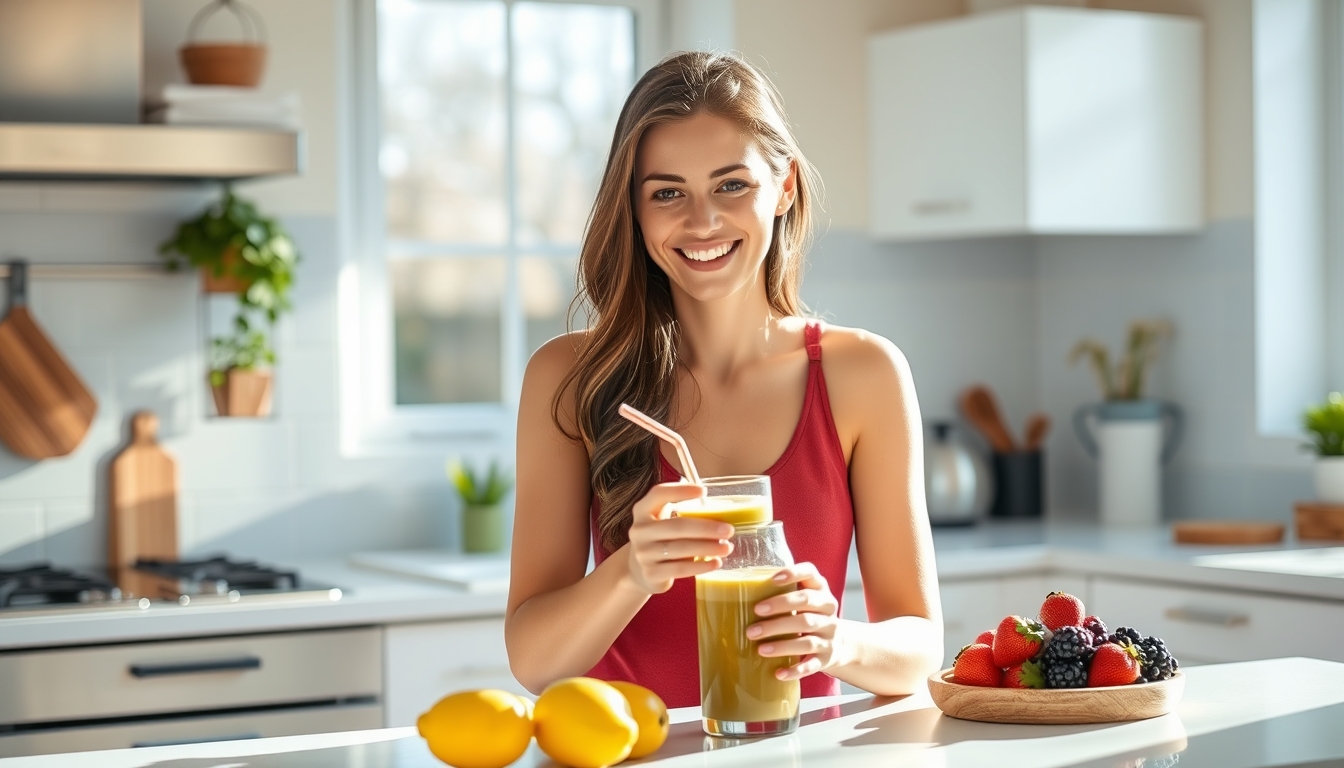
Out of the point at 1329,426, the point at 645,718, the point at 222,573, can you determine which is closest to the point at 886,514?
the point at 645,718

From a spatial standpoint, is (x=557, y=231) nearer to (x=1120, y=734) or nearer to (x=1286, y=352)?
(x=1286, y=352)

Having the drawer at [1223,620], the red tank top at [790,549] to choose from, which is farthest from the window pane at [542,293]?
the red tank top at [790,549]

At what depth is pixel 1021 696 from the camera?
159 cm

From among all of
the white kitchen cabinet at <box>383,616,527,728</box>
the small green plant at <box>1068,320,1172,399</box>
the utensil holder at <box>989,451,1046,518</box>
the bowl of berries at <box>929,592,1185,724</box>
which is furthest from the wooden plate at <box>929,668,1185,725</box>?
the utensil holder at <box>989,451,1046,518</box>

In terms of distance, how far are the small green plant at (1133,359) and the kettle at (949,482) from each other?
1.34 feet

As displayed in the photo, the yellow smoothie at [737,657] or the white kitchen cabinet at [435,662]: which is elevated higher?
the yellow smoothie at [737,657]

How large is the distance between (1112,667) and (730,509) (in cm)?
44

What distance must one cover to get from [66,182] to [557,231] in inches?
46.3

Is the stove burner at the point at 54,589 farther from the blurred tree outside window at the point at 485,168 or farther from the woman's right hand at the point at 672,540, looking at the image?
the woman's right hand at the point at 672,540

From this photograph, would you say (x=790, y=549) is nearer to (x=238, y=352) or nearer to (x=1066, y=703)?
(x=1066, y=703)

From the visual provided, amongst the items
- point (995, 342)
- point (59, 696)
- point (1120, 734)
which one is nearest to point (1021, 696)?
point (1120, 734)

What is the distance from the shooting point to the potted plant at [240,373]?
3428 mm

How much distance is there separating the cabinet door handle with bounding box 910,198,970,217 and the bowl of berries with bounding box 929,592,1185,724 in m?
2.22

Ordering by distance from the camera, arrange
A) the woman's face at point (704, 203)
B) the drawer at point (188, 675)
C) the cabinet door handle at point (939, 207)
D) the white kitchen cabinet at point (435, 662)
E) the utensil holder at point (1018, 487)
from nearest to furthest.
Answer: the woman's face at point (704, 203) < the drawer at point (188, 675) < the white kitchen cabinet at point (435, 662) < the cabinet door handle at point (939, 207) < the utensil holder at point (1018, 487)
